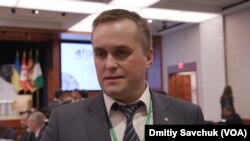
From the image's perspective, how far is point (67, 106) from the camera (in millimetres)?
1346

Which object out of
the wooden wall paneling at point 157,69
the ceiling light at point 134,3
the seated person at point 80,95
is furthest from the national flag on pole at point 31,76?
the ceiling light at point 134,3

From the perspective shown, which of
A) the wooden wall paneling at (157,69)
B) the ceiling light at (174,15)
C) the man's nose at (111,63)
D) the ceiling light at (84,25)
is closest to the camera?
the man's nose at (111,63)

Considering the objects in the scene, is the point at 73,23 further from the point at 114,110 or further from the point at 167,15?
the point at 114,110

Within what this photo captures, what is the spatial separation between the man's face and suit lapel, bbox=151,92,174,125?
15 centimetres

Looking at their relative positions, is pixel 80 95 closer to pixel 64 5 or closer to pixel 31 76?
pixel 64 5

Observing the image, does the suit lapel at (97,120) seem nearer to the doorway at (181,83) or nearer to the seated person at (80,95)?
the seated person at (80,95)

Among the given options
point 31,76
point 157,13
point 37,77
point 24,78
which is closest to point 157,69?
point 157,13

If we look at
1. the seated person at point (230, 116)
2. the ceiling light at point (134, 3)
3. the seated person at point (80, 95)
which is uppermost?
the ceiling light at point (134, 3)

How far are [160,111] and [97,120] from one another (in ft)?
0.83

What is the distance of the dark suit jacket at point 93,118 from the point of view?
124cm

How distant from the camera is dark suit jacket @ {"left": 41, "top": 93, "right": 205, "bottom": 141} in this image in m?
1.24

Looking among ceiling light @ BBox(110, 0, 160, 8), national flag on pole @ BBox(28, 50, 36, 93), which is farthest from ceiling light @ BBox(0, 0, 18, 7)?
national flag on pole @ BBox(28, 50, 36, 93)

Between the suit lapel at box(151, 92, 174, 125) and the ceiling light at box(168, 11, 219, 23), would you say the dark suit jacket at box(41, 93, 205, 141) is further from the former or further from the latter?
the ceiling light at box(168, 11, 219, 23)

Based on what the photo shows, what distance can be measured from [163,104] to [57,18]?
7356 mm
